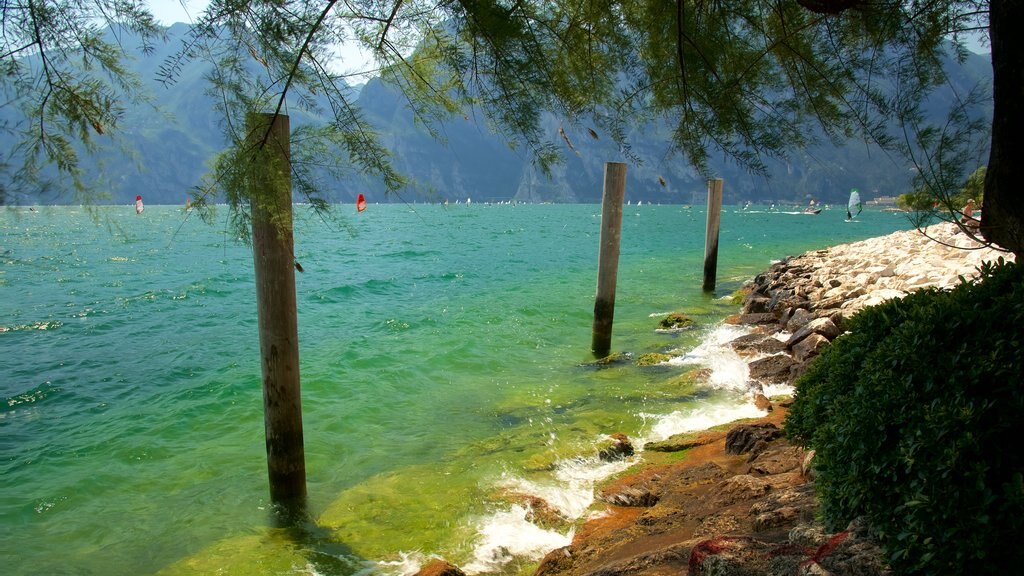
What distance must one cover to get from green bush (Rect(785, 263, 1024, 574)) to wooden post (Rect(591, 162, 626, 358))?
7977 mm

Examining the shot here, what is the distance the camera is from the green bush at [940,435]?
2.17 meters

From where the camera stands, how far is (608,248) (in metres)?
11.2

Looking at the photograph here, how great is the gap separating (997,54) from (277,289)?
505 centimetres

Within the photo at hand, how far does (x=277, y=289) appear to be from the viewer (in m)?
5.01

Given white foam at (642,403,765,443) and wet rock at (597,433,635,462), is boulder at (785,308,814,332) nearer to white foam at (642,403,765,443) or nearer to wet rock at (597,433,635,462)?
white foam at (642,403,765,443)

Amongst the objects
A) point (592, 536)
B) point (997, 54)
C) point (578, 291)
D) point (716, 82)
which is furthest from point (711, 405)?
point (578, 291)

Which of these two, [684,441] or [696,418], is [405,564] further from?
[696,418]

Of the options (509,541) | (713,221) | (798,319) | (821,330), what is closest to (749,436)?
(509,541)

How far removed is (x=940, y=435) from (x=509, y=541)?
140 inches

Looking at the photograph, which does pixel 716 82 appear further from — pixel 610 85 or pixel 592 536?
pixel 592 536

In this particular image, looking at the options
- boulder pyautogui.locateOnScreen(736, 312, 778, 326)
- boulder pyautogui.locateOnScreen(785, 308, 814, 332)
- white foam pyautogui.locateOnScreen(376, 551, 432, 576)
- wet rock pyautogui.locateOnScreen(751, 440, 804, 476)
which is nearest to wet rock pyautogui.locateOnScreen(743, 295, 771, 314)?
boulder pyautogui.locateOnScreen(736, 312, 778, 326)

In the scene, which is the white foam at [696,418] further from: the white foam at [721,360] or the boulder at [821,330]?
the boulder at [821,330]

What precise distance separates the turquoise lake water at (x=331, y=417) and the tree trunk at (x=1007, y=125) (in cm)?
340

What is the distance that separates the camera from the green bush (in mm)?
2172
